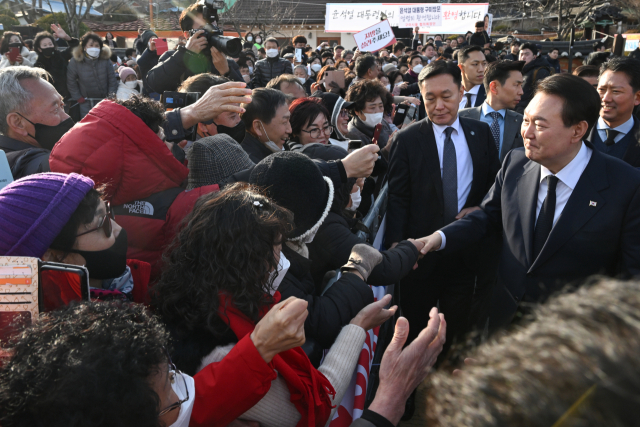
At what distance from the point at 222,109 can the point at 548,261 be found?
73.5 inches

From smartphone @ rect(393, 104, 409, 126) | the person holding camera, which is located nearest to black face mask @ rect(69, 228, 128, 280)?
the person holding camera

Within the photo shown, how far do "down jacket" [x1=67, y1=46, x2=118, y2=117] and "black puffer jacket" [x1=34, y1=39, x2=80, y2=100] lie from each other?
0.29 meters

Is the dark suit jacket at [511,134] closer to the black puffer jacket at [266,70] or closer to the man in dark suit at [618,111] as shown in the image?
the man in dark suit at [618,111]

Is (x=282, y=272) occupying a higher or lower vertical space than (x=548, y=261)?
higher

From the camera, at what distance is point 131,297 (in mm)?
1884

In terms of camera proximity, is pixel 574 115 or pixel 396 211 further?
pixel 396 211

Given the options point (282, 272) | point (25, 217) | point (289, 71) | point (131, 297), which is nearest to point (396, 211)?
point (282, 272)

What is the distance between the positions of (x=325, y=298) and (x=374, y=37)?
31.9 ft

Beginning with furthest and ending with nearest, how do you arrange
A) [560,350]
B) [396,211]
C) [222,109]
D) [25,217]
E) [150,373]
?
[396,211] → [222,109] → [25,217] → [150,373] → [560,350]

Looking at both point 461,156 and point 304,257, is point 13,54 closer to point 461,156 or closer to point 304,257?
point 461,156

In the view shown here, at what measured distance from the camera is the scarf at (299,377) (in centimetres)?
153

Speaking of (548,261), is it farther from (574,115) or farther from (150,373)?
(150,373)

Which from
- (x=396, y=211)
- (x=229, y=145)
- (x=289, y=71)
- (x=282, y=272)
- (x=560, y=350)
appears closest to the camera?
(x=560, y=350)

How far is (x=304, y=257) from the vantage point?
2.04 meters
